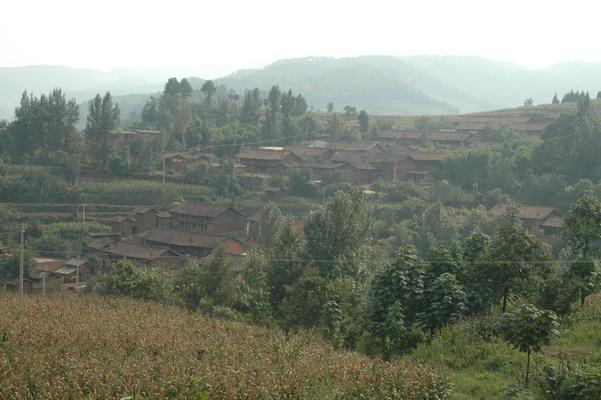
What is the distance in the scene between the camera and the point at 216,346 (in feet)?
31.3

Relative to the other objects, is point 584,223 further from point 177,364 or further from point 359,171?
point 359,171

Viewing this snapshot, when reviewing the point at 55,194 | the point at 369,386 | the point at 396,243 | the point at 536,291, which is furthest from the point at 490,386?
the point at 55,194

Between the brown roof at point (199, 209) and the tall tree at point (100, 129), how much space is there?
7.19m

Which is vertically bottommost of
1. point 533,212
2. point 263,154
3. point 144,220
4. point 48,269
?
point 48,269

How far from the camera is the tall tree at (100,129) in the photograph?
35438 millimetres

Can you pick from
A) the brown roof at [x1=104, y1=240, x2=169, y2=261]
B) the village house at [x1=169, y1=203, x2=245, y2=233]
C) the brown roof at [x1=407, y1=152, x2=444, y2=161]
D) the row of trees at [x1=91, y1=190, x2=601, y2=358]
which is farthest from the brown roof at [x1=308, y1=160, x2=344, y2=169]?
the row of trees at [x1=91, y1=190, x2=601, y2=358]

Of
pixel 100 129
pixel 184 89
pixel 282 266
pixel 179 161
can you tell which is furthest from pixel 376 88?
pixel 282 266

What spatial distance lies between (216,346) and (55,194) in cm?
2424

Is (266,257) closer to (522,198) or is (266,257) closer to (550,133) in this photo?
(522,198)

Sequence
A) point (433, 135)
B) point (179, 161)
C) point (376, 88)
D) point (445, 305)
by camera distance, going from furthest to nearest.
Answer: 1. point (376, 88)
2. point (433, 135)
3. point (179, 161)
4. point (445, 305)

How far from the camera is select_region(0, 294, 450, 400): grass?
7402mm

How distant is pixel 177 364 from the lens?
329 inches

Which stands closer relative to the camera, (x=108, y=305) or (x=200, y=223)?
(x=108, y=305)

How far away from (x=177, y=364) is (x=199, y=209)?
21.8 metres
